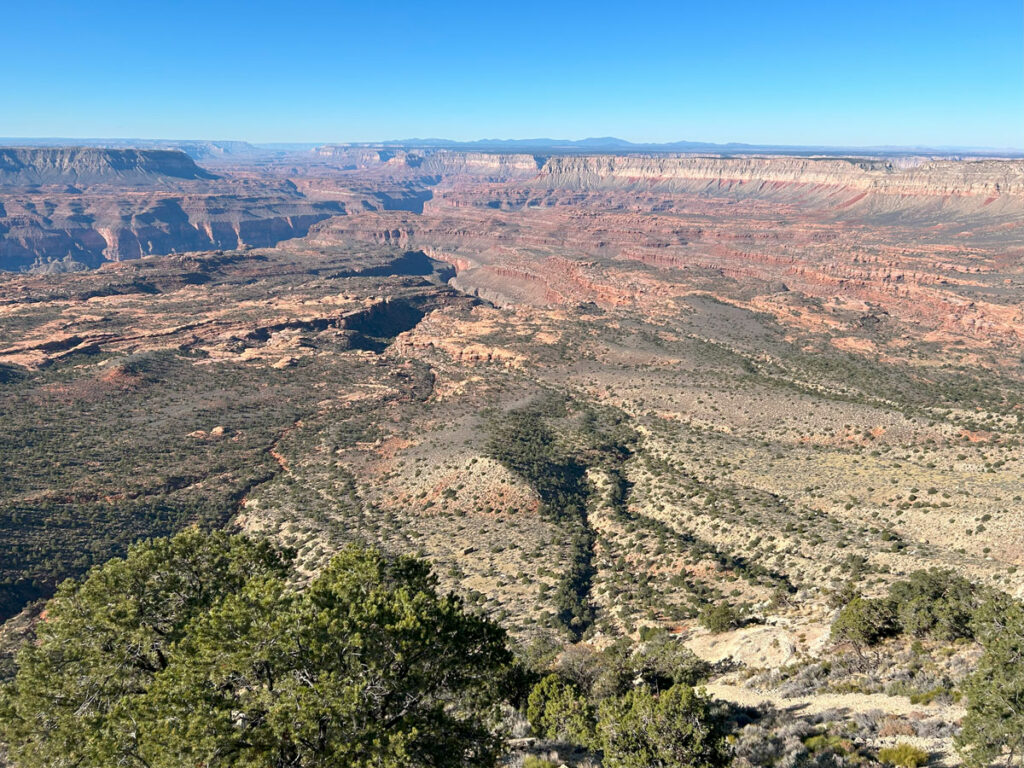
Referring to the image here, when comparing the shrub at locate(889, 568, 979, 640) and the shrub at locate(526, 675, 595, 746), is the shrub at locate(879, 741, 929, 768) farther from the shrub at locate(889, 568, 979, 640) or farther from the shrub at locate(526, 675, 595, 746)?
the shrub at locate(889, 568, 979, 640)

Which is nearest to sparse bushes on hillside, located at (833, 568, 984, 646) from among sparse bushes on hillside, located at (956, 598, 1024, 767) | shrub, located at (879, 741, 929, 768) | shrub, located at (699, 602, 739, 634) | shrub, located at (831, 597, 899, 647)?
shrub, located at (831, 597, 899, 647)

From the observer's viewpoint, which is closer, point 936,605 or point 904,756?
point 904,756

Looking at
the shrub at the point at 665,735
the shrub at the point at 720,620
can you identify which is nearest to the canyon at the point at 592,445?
the shrub at the point at 720,620

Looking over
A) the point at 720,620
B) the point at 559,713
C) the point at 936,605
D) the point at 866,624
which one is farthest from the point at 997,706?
the point at 720,620

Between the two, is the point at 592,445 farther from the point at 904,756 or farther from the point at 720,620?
the point at 904,756

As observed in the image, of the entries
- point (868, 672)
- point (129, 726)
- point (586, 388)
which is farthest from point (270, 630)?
point (586, 388)

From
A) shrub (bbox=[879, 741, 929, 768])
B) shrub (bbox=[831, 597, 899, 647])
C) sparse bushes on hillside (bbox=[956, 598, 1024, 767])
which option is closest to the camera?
sparse bushes on hillside (bbox=[956, 598, 1024, 767])

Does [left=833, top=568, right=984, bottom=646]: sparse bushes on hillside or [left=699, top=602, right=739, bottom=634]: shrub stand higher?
[left=833, top=568, right=984, bottom=646]: sparse bushes on hillside

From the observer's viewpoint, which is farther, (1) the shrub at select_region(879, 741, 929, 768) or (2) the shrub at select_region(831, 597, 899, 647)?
(2) the shrub at select_region(831, 597, 899, 647)

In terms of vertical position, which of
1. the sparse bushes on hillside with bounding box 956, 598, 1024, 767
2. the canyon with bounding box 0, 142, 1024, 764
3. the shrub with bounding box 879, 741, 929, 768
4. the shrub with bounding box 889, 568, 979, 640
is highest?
the sparse bushes on hillside with bounding box 956, 598, 1024, 767

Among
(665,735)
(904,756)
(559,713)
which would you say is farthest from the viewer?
(559,713)

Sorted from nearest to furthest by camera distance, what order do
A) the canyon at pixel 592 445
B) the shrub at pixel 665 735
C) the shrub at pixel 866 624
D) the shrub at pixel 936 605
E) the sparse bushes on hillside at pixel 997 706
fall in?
the sparse bushes on hillside at pixel 997 706
the shrub at pixel 665 735
the shrub at pixel 936 605
the shrub at pixel 866 624
the canyon at pixel 592 445

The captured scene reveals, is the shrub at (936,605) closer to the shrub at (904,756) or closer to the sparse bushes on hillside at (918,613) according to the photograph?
the sparse bushes on hillside at (918,613)
